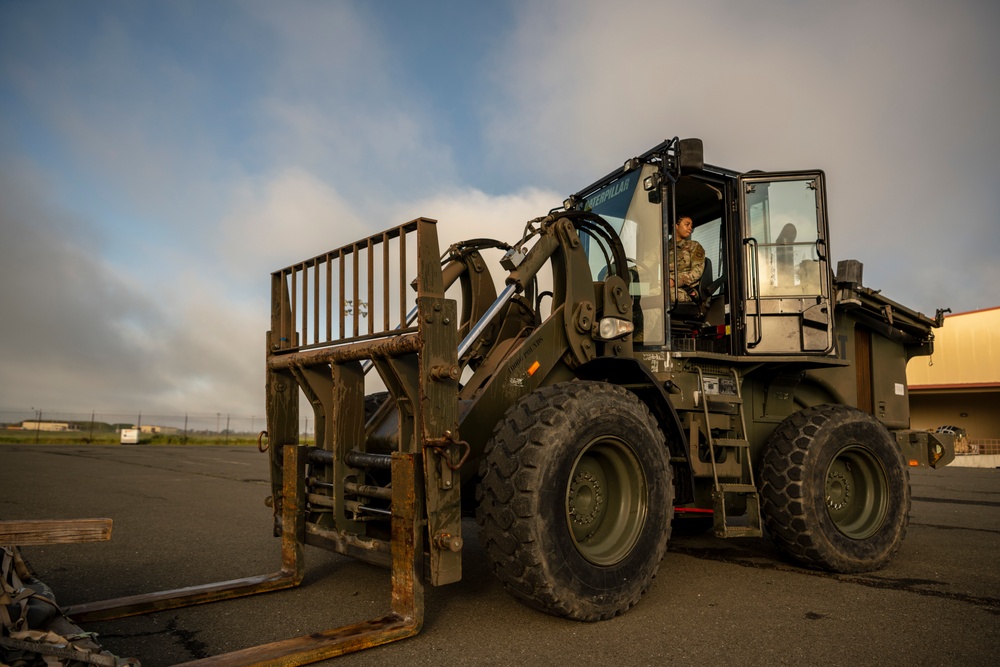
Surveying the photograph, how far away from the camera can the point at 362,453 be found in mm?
4781

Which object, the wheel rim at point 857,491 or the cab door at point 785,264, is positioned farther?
the cab door at point 785,264

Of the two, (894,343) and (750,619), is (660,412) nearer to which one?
(750,619)

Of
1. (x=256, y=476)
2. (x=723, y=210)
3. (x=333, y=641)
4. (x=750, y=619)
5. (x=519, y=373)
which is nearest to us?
(x=333, y=641)

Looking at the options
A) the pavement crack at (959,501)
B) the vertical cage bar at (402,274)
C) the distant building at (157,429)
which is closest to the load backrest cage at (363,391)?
the vertical cage bar at (402,274)

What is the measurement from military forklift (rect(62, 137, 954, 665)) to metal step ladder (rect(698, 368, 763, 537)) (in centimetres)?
2

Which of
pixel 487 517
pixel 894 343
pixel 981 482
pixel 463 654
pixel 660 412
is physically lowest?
pixel 981 482

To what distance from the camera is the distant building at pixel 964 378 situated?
2817 centimetres

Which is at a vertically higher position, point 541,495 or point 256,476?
point 541,495

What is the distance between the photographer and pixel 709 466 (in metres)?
5.84

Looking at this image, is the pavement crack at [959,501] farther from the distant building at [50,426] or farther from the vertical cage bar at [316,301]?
the distant building at [50,426]

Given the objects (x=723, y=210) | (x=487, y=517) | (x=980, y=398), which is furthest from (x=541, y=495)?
(x=980, y=398)

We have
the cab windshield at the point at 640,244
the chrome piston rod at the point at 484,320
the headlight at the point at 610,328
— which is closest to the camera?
the chrome piston rod at the point at 484,320

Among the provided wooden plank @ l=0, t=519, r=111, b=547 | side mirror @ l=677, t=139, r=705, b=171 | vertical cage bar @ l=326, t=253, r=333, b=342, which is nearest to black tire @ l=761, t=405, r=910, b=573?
side mirror @ l=677, t=139, r=705, b=171

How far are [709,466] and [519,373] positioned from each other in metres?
1.96
